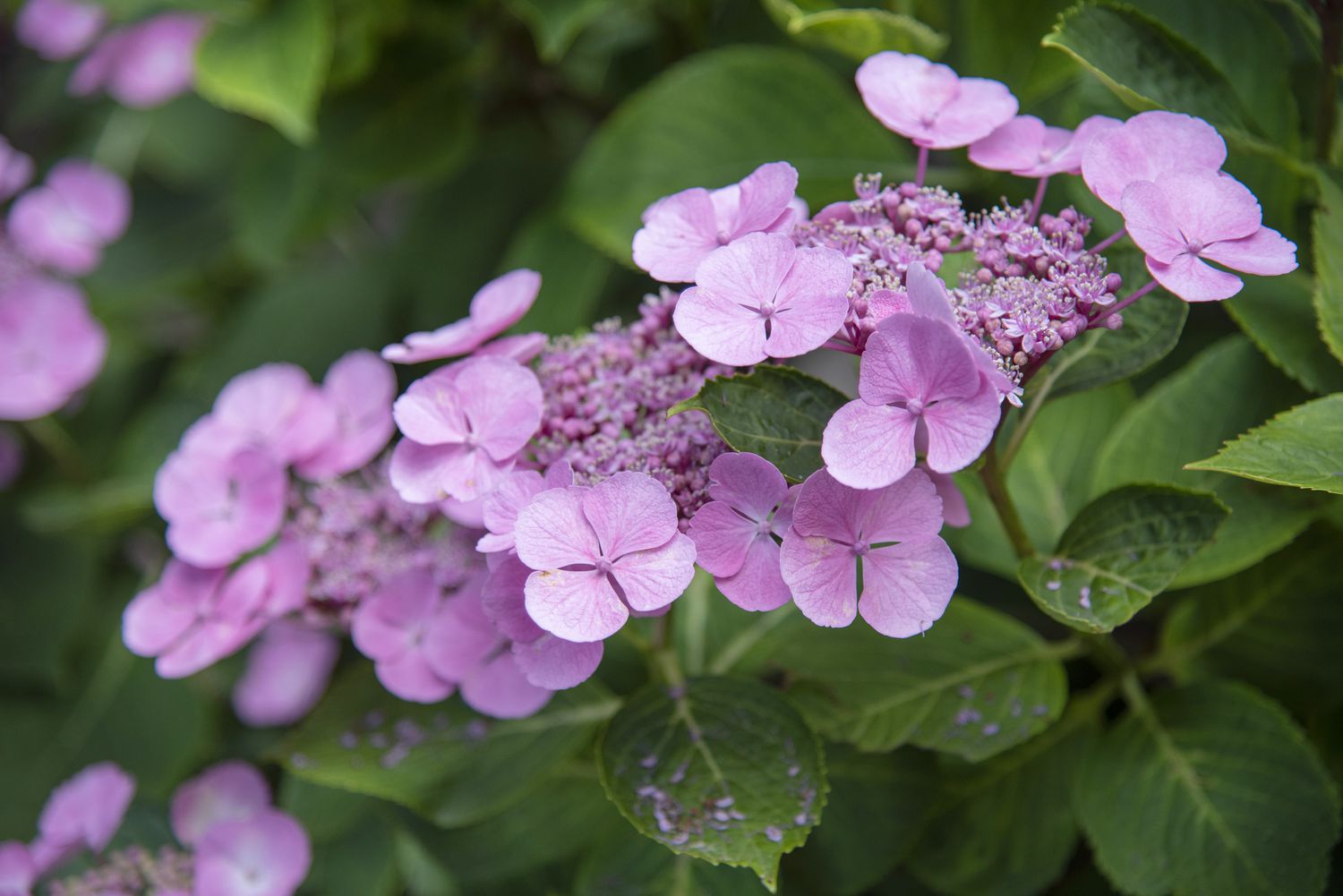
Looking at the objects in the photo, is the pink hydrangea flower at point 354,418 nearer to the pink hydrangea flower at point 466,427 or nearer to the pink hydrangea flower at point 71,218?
the pink hydrangea flower at point 466,427

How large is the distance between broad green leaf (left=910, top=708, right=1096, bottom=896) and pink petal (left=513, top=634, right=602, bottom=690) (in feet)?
1.10

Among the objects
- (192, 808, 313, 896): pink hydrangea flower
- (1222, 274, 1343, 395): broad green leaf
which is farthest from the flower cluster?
(1222, 274, 1343, 395): broad green leaf

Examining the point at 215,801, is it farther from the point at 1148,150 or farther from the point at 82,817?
the point at 1148,150

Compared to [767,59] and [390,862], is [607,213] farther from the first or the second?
[390,862]

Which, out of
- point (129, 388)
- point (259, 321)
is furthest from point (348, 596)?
point (129, 388)

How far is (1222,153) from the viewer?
0.60m

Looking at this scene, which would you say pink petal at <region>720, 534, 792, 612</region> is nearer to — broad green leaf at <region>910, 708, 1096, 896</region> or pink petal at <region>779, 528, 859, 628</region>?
pink petal at <region>779, 528, 859, 628</region>

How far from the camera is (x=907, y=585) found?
21.2 inches

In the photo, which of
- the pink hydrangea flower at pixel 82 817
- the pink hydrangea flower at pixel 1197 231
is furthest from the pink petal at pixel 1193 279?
the pink hydrangea flower at pixel 82 817

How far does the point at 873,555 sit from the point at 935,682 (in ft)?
0.73

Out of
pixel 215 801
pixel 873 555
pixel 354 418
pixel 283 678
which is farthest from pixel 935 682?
pixel 283 678

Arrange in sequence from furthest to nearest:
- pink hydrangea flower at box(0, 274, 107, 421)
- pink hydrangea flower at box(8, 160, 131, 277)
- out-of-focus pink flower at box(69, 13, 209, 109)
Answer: out-of-focus pink flower at box(69, 13, 209, 109), pink hydrangea flower at box(8, 160, 131, 277), pink hydrangea flower at box(0, 274, 107, 421)

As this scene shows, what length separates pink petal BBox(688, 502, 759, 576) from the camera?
1.80 ft

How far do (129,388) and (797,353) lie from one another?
1317mm
